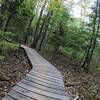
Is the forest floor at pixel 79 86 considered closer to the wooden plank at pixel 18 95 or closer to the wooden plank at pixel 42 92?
the wooden plank at pixel 42 92

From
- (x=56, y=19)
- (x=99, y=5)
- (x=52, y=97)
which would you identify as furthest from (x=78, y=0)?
(x=52, y=97)

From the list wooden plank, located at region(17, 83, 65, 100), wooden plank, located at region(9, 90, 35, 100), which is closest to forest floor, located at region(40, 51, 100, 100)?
wooden plank, located at region(17, 83, 65, 100)

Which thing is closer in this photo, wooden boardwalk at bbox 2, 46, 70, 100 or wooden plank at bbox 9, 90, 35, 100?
wooden plank at bbox 9, 90, 35, 100

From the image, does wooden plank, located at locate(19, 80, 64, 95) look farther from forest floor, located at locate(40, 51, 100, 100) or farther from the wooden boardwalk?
forest floor, located at locate(40, 51, 100, 100)

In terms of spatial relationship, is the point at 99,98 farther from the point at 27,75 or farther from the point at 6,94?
the point at 6,94

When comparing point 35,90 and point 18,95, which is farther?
point 35,90

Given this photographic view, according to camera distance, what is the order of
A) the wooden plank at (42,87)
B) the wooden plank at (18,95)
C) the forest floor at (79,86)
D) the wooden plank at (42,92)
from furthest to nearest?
1. the forest floor at (79,86)
2. the wooden plank at (42,87)
3. the wooden plank at (42,92)
4. the wooden plank at (18,95)

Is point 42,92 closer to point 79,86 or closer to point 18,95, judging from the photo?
point 18,95

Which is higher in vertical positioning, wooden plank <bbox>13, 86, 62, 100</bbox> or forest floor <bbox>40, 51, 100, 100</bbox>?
wooden plank <bbox>13, 86, 62, 100</bbox>

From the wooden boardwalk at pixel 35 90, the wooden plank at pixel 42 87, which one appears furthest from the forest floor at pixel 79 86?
the wooden boardwalk at pixel 35 90

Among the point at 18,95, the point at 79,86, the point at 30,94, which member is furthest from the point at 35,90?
the point at 79,86

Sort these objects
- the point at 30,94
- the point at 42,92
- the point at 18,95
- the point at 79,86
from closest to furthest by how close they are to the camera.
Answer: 1. the point at 18,95
2. the point at 30,94
3. the point at 42,92
4. the point at 79,86

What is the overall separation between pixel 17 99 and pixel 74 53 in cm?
2166

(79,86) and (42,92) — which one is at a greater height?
(42,92)
